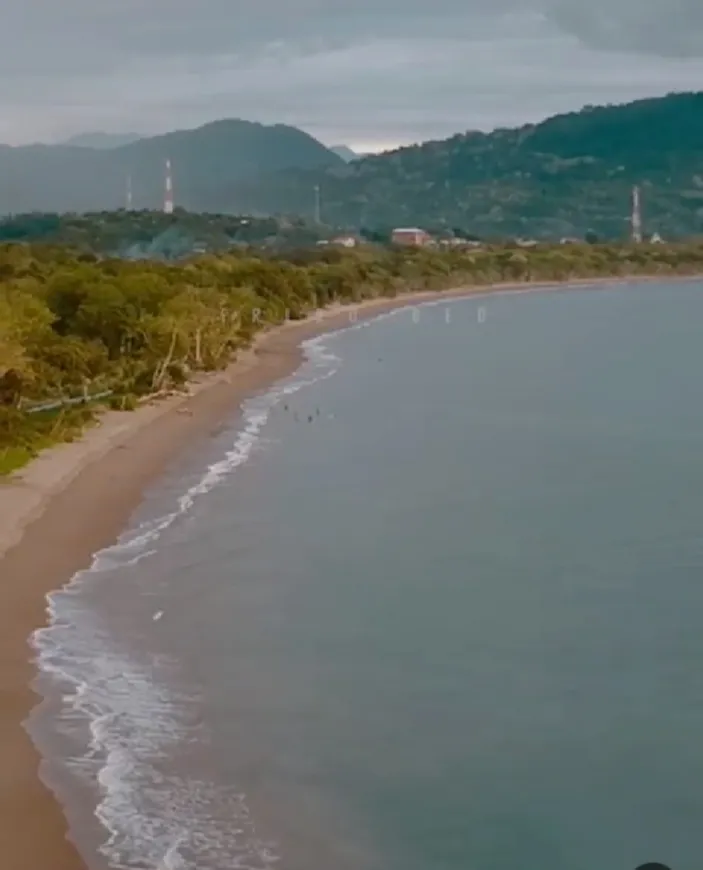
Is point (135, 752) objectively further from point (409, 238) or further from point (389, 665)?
point (409, 238)

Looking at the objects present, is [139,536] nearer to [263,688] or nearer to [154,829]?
[263,688]

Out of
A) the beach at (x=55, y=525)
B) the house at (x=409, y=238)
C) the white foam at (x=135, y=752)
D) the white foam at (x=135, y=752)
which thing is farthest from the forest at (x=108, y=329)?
the house at (x=409, y=238)

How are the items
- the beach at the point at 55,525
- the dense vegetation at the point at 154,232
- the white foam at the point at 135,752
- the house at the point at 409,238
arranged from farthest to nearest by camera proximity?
1. the house at the point at 409,238
2. the dense vegetation at the point at 154,232
3. the beach at the point at 55,525
4. the white foam at the point at 135,752

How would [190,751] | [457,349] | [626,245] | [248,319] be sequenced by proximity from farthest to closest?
[626,245] → [457,349] → [248,319] → [190,751]

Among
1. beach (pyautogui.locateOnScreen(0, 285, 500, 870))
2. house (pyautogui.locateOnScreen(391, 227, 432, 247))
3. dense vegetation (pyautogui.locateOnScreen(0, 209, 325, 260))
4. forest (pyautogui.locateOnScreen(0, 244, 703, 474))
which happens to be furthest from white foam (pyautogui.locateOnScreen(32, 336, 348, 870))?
house (pyautogui.locateOnScreen(391, 227, 432, 247))

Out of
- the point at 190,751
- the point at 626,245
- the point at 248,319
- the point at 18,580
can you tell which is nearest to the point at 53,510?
the point at 18,580

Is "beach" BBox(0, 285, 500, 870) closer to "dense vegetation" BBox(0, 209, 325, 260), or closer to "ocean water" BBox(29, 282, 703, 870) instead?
"ocean water" BBox(29, 282, 703, 870)

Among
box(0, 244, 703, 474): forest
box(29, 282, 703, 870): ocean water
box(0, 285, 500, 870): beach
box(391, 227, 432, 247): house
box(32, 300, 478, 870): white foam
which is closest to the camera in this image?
box(32, 300, 478, 870): white foam

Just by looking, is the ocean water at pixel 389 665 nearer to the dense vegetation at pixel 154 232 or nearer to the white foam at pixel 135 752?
the white foam at pixel 135 752
